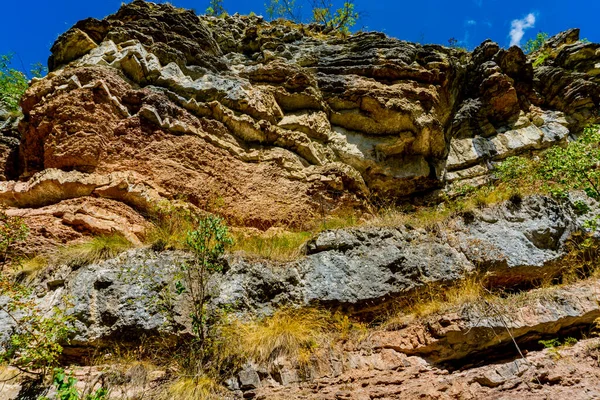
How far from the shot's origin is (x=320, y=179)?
823 cm

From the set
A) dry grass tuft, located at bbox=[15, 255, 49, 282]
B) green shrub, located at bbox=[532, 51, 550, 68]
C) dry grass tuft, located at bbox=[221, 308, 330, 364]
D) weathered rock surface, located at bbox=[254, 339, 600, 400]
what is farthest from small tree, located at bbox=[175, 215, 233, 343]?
green shrub, located at bbox=[532, 51, 550, 68]

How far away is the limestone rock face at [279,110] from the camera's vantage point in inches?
277

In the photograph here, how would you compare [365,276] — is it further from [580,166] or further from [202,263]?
[580,166]

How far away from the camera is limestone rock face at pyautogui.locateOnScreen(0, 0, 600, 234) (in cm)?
705

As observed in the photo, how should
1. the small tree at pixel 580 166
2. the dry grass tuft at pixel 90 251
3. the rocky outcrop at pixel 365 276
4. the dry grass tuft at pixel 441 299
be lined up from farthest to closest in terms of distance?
the small tree at pixel 580 166 < the dry grass tuft at pixel 90 251 < the dry grass tuft at pixel 441 299 < the rocky outcrop at pixel 365 276

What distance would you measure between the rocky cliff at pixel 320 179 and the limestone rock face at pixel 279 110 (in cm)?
5

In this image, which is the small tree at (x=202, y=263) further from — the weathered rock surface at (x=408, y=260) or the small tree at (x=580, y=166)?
the small tree at (x=580, y=166)

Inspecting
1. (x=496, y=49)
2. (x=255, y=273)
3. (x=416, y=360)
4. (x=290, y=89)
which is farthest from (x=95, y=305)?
(x=496, y=49)

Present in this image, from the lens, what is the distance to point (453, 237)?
6094 mm

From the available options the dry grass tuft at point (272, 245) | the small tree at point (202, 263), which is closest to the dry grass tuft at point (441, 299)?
the dry grass tuft at point (272, 245)

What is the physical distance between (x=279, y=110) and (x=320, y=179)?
6.58ft

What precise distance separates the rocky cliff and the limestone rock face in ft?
0.15

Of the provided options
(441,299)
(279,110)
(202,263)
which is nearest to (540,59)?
(279,110)

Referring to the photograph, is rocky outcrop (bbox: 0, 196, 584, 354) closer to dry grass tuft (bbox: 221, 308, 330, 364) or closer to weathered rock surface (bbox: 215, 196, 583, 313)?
weathered rock surface (bbox: 215, 196, 583, 313)
